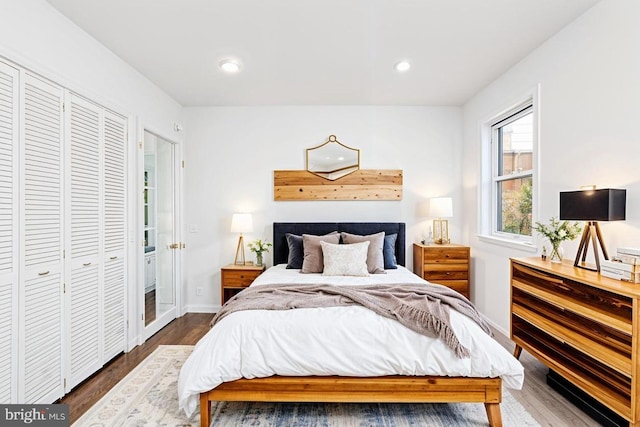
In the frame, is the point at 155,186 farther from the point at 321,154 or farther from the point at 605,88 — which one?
the point at 605,88

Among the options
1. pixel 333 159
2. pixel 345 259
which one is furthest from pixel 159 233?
pixel 333 159

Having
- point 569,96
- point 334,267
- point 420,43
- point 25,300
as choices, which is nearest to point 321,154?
point 334,267

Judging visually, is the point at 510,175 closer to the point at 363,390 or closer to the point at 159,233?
the point at 363,390

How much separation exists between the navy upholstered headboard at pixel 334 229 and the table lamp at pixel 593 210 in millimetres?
2011

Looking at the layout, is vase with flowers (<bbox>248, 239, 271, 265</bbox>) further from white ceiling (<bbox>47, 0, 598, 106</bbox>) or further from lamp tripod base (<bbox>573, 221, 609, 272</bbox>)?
lamp tripod base (<bbox>573, 221, 609, 272</bbox>)

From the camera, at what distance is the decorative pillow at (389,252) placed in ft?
12.4

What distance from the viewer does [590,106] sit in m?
2.36

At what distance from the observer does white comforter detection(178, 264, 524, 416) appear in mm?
1985

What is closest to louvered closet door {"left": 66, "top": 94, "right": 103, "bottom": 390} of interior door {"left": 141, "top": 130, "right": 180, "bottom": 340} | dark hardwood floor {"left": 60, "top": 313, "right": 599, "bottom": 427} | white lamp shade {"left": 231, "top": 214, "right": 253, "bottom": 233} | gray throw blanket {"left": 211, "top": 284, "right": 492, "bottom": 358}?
dark hardwood floor {"left": 60, "top": 313, "right": 599, "bottom": 427}

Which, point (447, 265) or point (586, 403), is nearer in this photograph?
point (586, 403)

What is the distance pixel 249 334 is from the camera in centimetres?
206

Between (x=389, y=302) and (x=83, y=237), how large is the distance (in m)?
2.32

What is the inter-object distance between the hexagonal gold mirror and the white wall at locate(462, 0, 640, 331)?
1.77 metres

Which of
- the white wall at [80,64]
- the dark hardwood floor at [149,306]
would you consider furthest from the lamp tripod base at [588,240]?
the dark hardwood floor at [149,306]
